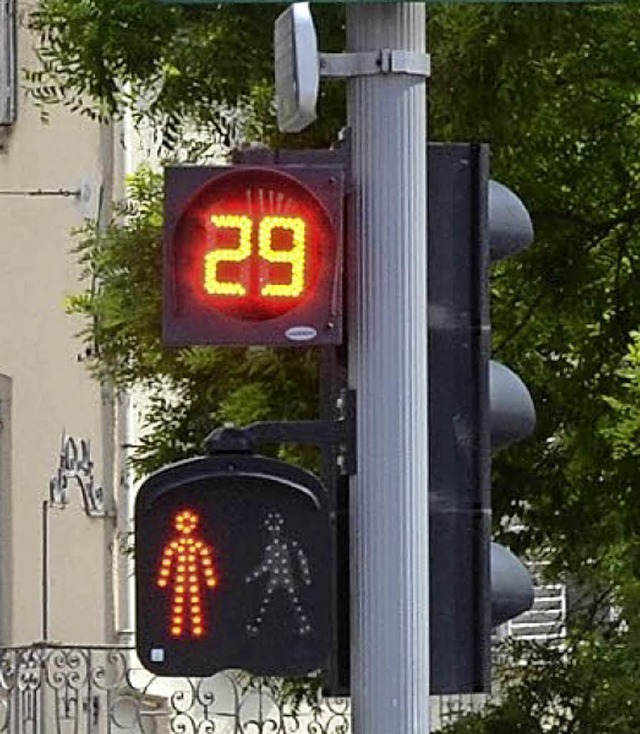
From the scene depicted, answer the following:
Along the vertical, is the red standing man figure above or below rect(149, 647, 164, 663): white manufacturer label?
above

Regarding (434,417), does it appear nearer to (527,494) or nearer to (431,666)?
(431,666)

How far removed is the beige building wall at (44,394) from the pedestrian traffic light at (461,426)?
1089 centimetres

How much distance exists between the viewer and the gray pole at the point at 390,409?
4.82 metres

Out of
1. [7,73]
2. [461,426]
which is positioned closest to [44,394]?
[7,73]

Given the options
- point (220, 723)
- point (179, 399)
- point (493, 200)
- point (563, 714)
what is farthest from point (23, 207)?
point (493, 200)

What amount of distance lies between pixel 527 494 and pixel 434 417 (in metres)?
5.11

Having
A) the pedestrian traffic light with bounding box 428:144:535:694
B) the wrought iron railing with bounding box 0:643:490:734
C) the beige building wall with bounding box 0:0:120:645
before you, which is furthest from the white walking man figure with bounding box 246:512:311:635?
the beige building wall with bounding box 0:0:120:645

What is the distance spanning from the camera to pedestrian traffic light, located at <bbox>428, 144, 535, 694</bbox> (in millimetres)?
4953

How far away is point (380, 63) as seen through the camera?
493cm

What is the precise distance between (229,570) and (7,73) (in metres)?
13.1

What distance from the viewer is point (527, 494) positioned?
32.9ft

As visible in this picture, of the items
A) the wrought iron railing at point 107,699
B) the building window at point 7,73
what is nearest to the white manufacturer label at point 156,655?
the wrought iron railing at point 107,699

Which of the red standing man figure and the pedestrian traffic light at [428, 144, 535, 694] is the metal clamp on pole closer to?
the pedestrian traffic light at [428, 144, 535, 694]

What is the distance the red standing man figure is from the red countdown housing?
0.37m
